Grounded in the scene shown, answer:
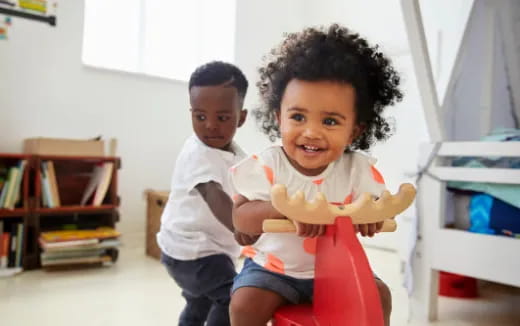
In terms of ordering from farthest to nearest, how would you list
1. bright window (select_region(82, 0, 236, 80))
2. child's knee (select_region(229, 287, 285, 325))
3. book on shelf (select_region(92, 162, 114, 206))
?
bright window (select_region(82, 0, 236, 80))
book on shelf (select_region(92, 162, 114, 206))
child's knee (select_region(229, 287, 285, 325))

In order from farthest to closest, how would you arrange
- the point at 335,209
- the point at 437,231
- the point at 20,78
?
the point at 20,78
the point at 437,231
the point at 335,209

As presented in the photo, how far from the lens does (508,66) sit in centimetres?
171

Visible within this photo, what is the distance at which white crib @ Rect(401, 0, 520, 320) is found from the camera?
1.18m

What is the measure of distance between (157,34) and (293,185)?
2.27m

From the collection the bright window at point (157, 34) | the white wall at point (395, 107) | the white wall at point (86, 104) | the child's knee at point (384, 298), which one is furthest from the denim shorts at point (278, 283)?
the bright window at point (157, 34)

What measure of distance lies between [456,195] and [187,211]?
91 centimetres

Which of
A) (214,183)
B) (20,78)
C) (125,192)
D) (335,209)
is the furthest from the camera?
(125,192)

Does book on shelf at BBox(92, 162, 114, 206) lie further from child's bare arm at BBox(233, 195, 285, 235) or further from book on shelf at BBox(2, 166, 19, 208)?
child's bare arm at BBox(233, 195, 285, 235)

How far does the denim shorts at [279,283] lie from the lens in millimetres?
644

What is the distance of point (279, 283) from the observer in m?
0.65

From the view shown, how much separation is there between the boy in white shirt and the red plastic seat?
11.1 inches

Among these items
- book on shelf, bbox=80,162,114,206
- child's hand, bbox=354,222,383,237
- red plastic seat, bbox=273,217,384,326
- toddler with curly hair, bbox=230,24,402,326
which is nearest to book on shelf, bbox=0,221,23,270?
book on shelf, bbox=80,162,114,206

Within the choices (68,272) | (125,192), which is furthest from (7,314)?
(125,192)

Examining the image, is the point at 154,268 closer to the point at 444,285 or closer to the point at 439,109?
the point at 444,285
